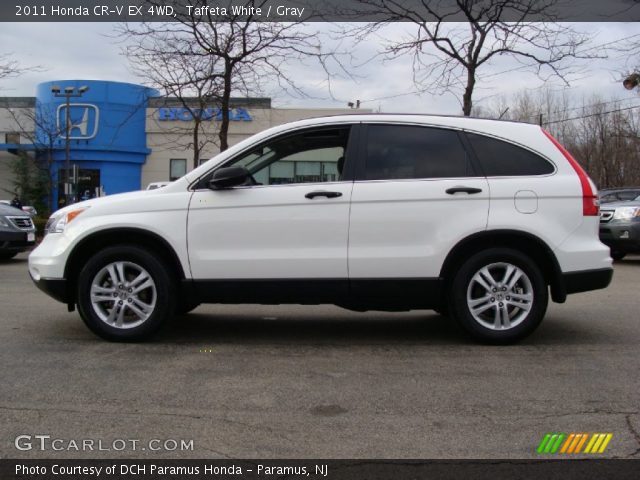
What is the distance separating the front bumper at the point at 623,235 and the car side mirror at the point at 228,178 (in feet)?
31.0

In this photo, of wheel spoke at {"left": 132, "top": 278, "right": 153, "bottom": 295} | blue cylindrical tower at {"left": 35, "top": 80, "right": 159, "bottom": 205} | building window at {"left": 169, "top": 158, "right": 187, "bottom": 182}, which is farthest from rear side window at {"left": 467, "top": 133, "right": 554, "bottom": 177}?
building window at {"left": 169, "top": 158, "right": 187, "bottom": 182}

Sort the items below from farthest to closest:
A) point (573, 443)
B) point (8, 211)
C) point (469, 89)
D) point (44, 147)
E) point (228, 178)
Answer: point (44, 147)
point (469, 89)
point (8, 211)
point (228, 178)
point (573, 443)

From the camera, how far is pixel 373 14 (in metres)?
16.0

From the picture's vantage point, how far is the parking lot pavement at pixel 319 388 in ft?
11.0

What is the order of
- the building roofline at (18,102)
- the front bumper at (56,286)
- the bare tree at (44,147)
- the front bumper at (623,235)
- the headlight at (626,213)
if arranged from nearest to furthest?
the front bumper at (56,286) < the front bumper at (623,235) < the headlight at (626,213) < the bare tree at (44,147) < the building roofline at (18,102)

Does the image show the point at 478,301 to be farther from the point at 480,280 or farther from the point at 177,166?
the point at 177,166

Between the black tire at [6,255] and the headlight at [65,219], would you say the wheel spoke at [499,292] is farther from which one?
the black tire at [6,255]

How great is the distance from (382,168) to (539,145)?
1357mm

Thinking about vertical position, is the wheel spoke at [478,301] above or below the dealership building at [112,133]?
below

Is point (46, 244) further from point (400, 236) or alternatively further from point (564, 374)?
point (564, 374)

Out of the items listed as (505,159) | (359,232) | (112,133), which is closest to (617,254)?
(505,159)

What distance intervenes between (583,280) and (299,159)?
8.51 ft
